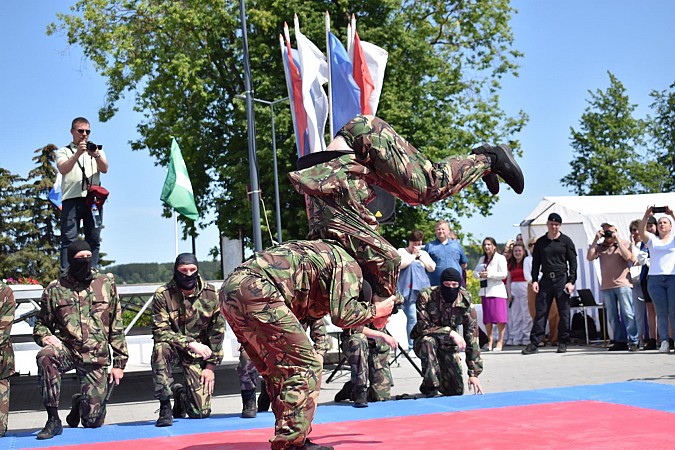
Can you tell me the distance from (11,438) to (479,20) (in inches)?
1060

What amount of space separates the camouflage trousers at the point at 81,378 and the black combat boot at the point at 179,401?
66 cm

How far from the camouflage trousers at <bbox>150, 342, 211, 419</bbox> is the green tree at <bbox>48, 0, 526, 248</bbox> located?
1852cm

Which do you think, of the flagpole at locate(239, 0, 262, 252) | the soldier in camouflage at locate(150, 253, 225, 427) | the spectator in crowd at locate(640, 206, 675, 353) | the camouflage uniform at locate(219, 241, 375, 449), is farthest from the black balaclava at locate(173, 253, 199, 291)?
the flagpole at locate(239, 0, 262, 252)

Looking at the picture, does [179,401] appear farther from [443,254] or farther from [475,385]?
[443,254]

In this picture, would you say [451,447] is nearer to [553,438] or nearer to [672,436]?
[553,438]

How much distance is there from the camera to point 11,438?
24.6ft

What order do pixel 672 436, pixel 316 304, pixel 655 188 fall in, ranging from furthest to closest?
pixel 655 188, pixel 672 436, pixel 316 304

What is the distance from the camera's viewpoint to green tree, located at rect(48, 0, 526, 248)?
90.9 ft

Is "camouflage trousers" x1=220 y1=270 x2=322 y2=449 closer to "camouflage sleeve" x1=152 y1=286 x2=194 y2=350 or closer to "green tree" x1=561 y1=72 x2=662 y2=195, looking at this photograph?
"camouflage sleeve" x1=152 y1=286 x2=194 y2=350

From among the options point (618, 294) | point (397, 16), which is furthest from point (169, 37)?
point (618, 294)

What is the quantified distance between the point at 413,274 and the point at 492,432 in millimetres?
7113

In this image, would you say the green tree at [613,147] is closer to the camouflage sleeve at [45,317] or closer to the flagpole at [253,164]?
the flagpole at [253,164]

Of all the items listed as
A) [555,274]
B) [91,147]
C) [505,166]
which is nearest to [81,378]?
[91,147]

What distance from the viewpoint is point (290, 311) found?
4688 millimetres
